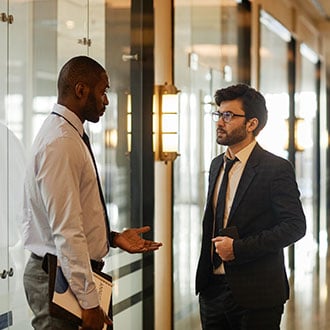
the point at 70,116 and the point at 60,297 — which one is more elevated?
the point at 70,116

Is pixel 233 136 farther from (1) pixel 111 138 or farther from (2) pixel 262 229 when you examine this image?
(1) pixel 111 138

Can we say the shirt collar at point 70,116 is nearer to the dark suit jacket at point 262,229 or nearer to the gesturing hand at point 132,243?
the gesturing hand at point 132,243

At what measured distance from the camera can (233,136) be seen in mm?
3697

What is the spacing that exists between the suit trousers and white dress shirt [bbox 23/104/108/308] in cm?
7

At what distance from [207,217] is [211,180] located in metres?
0.21

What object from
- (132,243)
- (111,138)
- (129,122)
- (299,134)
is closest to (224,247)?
(132,243)

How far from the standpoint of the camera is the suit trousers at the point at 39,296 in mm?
2846

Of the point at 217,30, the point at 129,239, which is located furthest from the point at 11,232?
the point at 217,30

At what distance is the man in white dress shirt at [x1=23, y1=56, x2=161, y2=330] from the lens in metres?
2.71

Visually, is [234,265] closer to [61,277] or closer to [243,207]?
[243,207]

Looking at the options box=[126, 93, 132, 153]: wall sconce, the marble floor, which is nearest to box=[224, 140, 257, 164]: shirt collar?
box=[126, 93, 132, 153]: wall sconce

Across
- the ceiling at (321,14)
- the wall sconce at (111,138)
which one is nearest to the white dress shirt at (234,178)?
the wall sconce at (111,138)

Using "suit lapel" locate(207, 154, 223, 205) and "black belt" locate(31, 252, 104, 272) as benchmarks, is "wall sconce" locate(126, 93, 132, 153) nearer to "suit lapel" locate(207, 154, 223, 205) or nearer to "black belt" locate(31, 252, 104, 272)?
"suit lapel" locate(207, 154, 223, 205)

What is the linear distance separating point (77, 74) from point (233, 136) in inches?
41.7
